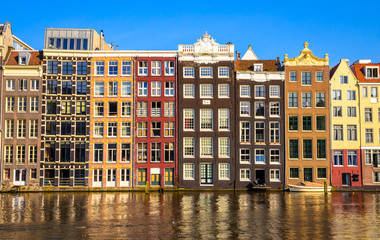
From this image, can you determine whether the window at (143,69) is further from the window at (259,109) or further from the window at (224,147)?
the window at (259,109)

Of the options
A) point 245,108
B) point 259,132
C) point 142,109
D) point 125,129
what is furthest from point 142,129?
point 259,132

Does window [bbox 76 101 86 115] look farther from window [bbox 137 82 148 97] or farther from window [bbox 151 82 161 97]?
window [bbox 151 82 161 97]

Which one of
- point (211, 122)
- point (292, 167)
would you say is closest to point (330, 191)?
point (292, 167)

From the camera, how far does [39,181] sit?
61250 millimetres

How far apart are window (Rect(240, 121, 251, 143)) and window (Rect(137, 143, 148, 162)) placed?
1396 cm

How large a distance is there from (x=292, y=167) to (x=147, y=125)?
71.9ft

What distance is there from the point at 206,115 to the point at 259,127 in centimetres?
791

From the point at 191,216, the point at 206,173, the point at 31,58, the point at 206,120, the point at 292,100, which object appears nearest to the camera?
the point at 191,216

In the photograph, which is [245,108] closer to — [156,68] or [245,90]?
[245,90]

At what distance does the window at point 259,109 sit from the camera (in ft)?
208

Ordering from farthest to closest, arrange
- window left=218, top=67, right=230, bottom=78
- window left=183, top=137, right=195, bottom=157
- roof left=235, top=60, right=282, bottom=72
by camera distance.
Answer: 1. roof left=235, top=60, right=282, bottom=72
2. window left=218, top=67, right=230, bottom=78
3. window left=183, top=137, right=195, bottom=157

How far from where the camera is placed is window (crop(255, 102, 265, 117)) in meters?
63.2

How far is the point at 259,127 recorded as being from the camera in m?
63.2

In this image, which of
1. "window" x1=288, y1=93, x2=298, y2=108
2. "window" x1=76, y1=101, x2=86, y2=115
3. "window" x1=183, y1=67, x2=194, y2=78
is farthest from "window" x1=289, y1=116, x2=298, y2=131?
"window" x1=76, y1=101, x2=86, y2=115
